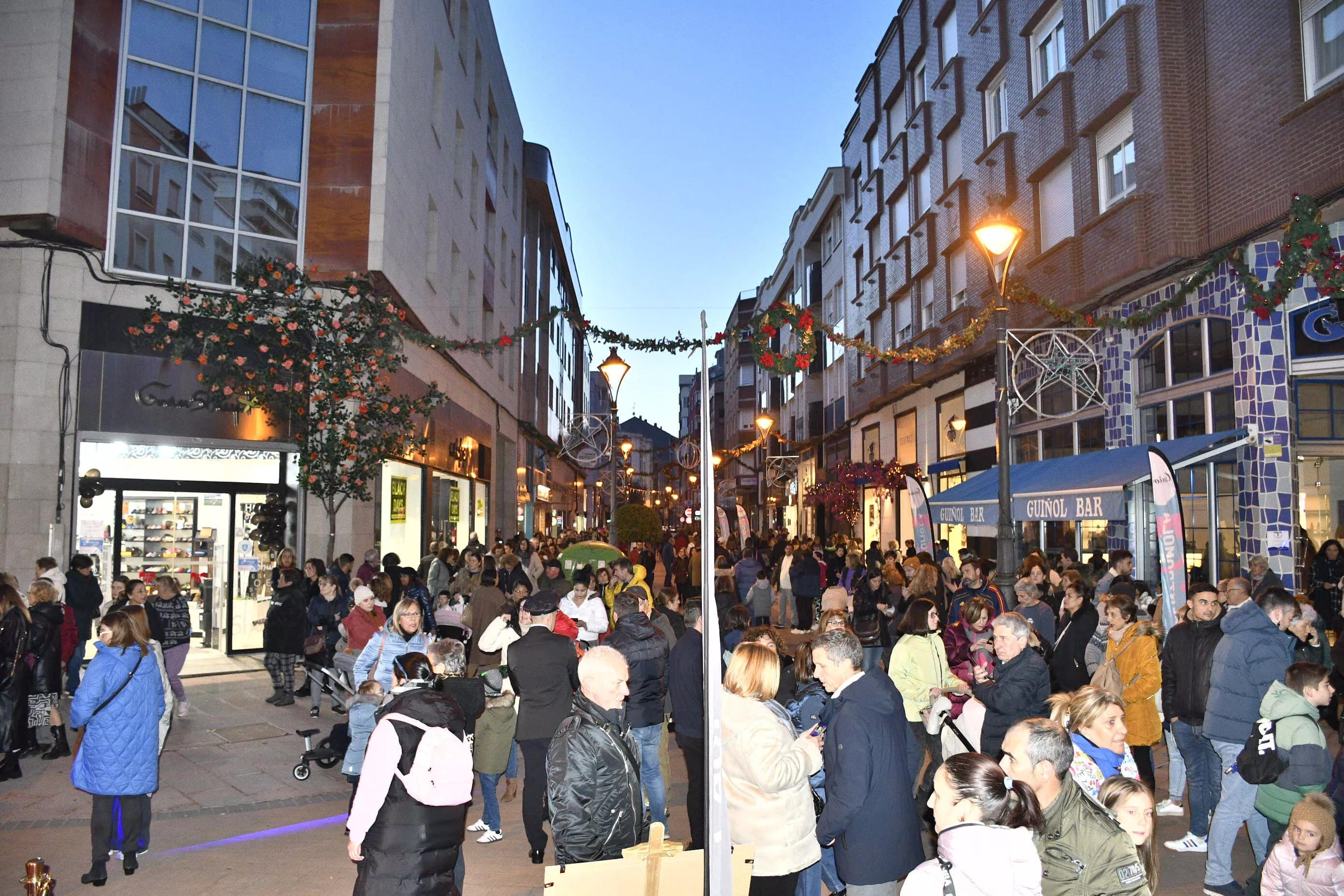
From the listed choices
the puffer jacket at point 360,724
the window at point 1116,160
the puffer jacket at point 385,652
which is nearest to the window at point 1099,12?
the window at point 1116,160

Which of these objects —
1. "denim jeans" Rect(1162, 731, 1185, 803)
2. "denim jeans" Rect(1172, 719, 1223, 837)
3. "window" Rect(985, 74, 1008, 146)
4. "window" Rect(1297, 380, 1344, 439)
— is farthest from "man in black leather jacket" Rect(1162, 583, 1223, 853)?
"window" Rect(985, 74, 1008, 146)

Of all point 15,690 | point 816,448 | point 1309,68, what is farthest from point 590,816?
point 816,448

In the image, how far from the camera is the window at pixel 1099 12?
16.3 meters

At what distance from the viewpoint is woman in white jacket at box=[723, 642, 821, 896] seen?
4324 mm

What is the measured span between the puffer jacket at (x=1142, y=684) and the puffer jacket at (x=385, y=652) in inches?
218

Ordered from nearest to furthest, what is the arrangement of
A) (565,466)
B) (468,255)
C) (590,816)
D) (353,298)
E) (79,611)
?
(590,816), (79,611), (353,298), (468,255), (565,466)

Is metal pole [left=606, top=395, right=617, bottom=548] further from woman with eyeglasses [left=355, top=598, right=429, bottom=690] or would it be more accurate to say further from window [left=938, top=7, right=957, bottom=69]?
window [left=938, top=7, right=957, bottom=69]

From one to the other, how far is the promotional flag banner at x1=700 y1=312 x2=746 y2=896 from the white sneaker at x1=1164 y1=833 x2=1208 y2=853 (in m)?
6.01

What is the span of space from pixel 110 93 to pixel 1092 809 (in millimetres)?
16353

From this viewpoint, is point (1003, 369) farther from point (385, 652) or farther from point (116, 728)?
point (116, 728)

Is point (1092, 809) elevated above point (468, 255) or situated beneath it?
situated beneath

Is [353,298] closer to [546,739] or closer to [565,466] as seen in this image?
[546,739]

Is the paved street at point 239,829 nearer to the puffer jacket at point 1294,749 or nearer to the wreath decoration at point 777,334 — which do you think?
the puffer jacket at point 1294,749

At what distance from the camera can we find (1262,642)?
240 inches
